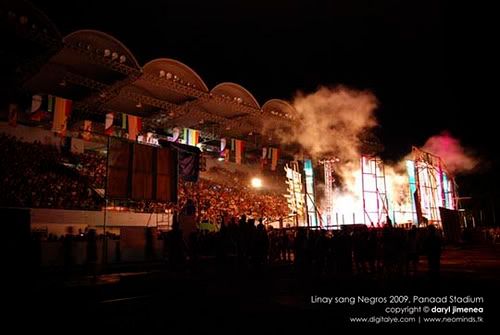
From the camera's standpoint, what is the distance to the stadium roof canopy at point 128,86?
50.6 feet

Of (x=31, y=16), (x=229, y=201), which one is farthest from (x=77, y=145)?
(x=229, y=201)

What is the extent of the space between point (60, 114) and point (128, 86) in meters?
3.86

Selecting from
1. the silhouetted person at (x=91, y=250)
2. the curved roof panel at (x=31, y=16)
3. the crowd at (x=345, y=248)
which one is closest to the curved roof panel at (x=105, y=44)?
the curved roof panel at (x=31, y=16)

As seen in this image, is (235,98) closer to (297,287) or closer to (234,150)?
(234,150)

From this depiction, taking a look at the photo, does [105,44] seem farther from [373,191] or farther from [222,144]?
[373,191]

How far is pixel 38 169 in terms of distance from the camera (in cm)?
1656

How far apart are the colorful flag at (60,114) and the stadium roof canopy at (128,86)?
3.39ft

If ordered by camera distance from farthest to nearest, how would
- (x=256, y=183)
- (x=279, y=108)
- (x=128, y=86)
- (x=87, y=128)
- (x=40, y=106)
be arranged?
(x=256, y=183)
(x=279, y=108)
(x=87, y=128)
(x=128, y=86)
(x=40, y=106)

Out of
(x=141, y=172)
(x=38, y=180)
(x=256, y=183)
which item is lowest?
(x=141, y=172)

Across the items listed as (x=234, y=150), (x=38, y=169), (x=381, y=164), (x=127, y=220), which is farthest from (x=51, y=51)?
(x=381, y=164)

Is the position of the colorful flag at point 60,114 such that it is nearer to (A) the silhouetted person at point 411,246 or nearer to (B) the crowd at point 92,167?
(B) the crowd at point 92,167

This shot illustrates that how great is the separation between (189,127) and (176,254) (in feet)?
49.2

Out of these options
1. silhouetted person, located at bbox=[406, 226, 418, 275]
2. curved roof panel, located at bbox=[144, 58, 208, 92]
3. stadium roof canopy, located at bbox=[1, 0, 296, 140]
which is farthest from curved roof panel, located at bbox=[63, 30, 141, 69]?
silhouetted person, located at bbox=[406, 226, 418, 275]

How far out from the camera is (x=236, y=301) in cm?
738
